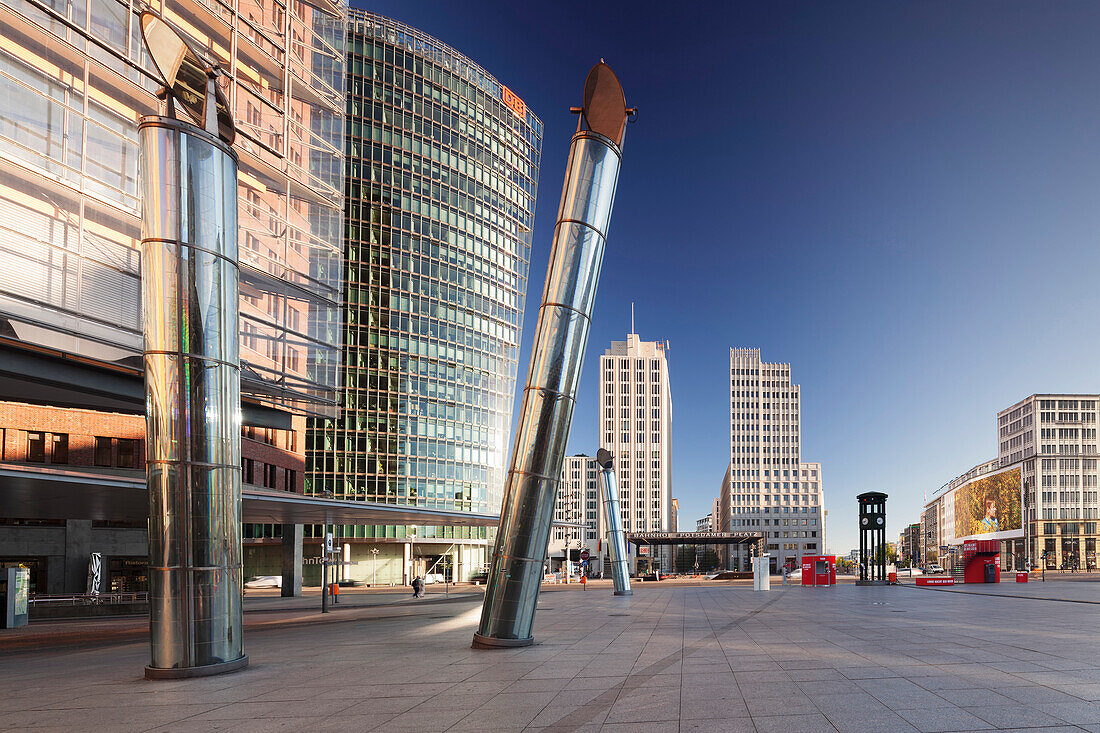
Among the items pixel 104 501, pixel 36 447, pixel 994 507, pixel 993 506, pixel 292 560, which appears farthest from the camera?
pixel 993 506

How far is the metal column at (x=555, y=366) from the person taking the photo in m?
16.0

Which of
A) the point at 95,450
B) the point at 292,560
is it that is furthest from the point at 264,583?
the point at 95,450

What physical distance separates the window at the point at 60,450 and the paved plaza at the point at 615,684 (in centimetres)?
2954

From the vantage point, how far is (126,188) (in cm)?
3056

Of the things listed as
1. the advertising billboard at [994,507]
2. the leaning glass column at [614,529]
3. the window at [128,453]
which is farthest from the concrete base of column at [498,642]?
the advertising billboard at [994,507]

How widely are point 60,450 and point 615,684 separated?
45357 mm

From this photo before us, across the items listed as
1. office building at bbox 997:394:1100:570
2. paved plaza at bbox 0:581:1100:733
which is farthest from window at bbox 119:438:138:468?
office building at bbox 997:394:1100:570

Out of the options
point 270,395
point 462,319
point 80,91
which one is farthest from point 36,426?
point 462,319

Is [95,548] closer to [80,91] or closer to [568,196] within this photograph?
[80,91]

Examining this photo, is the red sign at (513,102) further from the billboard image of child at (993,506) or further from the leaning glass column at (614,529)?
the billboard image of child at (993,506)

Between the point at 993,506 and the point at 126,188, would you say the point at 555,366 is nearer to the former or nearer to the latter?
the point at 126,188

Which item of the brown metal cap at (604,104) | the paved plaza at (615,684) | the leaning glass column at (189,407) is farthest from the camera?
the brown metal cap at (604,104)

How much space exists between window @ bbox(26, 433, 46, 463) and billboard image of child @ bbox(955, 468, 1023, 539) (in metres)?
153

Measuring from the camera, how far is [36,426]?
146ft
